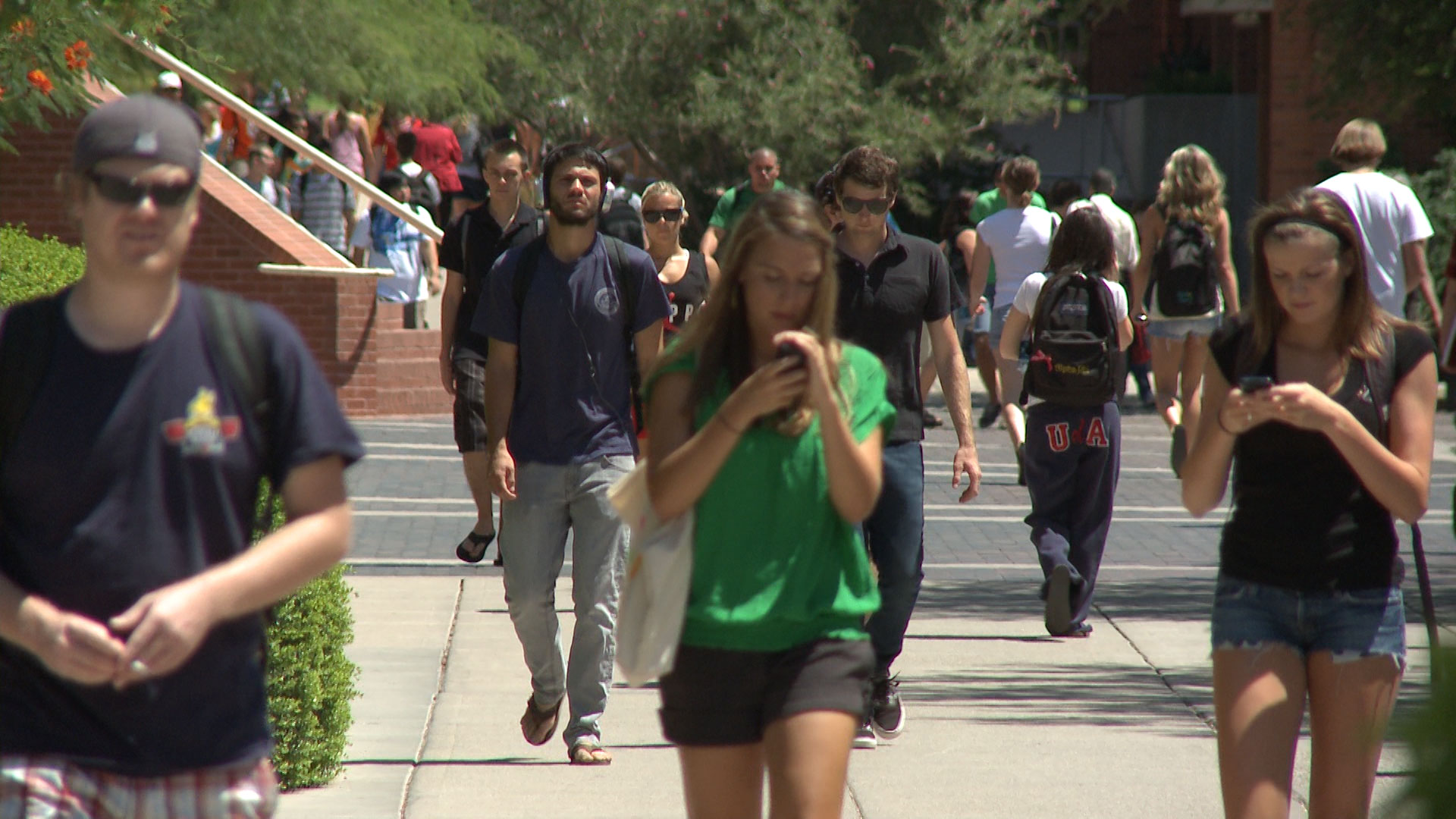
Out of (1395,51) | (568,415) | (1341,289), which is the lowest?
(568,415)

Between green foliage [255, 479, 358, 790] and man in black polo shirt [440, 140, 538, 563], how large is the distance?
7.39ft

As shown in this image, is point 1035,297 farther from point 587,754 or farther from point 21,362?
point 21,362

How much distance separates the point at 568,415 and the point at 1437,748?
16.6ft

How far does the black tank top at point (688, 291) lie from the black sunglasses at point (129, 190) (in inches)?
253

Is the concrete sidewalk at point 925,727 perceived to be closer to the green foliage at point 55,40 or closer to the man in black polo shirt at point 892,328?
the man in black polo shirt at point 892,328

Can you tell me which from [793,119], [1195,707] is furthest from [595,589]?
[793,119]

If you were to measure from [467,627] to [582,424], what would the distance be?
2.67 metres

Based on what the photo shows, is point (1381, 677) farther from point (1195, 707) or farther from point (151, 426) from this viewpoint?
point (1195, 707)

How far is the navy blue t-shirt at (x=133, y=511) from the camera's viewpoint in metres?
2.86

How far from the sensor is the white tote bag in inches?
153

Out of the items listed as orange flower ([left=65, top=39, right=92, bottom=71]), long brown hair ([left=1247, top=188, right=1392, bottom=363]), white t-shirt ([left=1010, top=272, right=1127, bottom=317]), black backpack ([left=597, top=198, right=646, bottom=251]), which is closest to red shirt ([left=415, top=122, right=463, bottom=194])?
black backpack ([left=597, top=198, right=646, bottom=251])

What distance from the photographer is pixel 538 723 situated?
659 centimetres

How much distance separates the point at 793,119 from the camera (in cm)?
2262

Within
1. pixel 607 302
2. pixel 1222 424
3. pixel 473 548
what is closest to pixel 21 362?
pixel 1222 424
